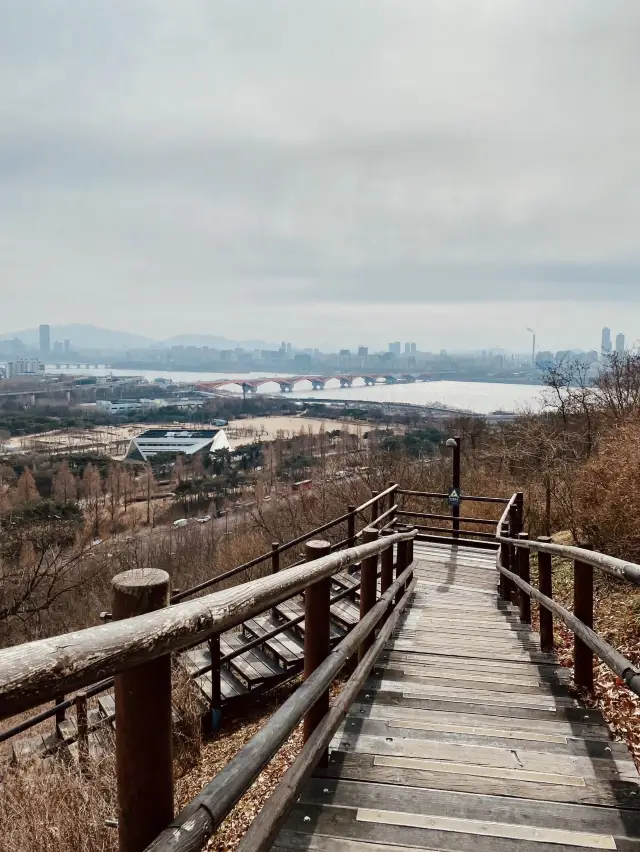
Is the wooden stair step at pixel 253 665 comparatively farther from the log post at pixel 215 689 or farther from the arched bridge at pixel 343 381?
the arched bridge at pixel 343 381

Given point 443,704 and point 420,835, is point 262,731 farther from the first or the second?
point 443,704

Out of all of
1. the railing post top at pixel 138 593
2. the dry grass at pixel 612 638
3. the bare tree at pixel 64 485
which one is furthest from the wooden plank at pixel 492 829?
the bare tree at pixel 64 485

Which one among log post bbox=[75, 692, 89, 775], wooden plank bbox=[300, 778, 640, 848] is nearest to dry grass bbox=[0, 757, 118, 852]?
log post bbox=[75, 692, 89, 775]

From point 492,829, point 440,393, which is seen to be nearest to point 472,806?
point 492,829

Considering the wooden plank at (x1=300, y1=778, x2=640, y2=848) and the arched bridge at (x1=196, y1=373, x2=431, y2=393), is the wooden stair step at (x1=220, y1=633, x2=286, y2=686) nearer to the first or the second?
the wooden plank at (x1=300, y1=778, x2=640, y2=848)

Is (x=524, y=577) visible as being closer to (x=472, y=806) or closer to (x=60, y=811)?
(x=472, y=806)

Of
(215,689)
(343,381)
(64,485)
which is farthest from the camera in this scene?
(343,381)

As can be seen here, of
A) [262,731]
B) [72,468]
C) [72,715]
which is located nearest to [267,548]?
[72,715]
